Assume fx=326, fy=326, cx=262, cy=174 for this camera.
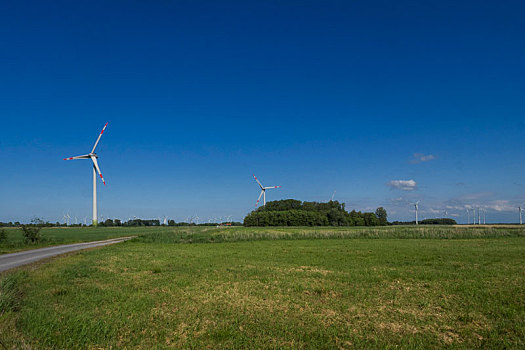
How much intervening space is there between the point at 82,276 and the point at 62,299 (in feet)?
16.2

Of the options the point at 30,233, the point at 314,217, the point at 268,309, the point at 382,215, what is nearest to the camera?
the point at 268,309

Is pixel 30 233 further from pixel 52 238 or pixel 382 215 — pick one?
pixel 382 215

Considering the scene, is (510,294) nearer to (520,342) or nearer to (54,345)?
(520,342)

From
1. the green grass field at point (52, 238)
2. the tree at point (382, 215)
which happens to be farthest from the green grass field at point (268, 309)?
the tree at point (382, 215)

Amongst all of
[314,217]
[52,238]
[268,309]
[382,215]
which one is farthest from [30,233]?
[382,215]

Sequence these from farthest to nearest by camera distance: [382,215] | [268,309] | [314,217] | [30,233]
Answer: [382,215], [314,217], [30,233], [268,309]

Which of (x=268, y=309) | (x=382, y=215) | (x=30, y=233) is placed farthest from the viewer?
(x=382, y=215)

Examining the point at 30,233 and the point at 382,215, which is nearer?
the point at 30,233

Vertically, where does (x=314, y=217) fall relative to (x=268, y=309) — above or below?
below

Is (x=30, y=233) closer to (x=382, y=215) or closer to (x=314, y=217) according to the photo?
(x=314, y=217)

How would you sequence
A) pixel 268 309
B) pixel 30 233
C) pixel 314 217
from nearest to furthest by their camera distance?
pixel 268 309 < pixel 30 233 < pixel 314 217

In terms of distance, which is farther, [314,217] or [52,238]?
[314,217]

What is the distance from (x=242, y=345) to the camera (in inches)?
280

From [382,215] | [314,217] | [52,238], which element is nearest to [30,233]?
[52,238]
